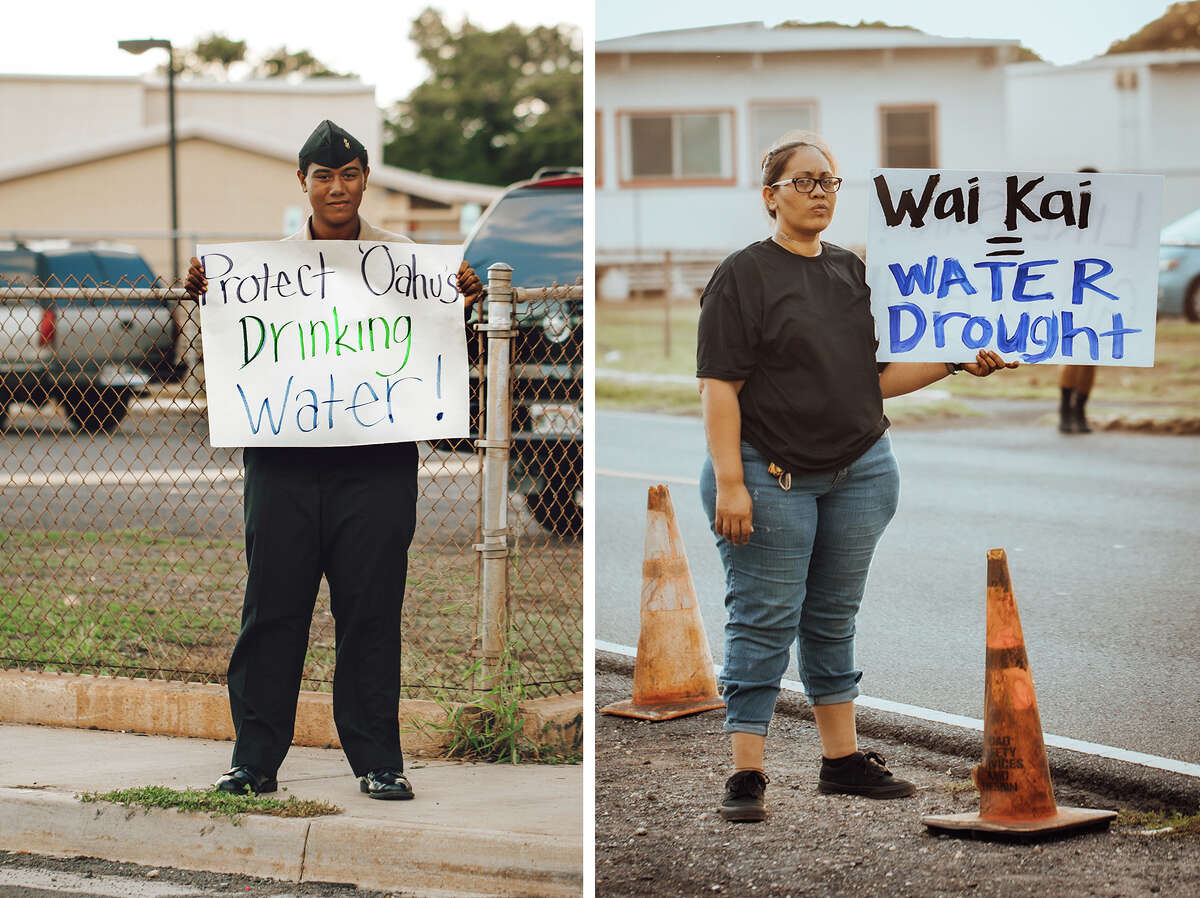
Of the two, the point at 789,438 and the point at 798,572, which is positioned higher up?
the point at 789,438

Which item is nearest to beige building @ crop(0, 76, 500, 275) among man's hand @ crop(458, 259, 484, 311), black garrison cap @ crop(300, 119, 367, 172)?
man's hand @ crop(458, 259, 484, 311)

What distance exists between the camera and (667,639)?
5.07 metres

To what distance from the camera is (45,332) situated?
44.1 feet

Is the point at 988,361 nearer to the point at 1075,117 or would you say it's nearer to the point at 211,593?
the point at 211,593

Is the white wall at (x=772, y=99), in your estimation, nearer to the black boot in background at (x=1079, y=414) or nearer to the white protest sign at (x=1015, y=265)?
the black boot in background at (x=1079, y=414)

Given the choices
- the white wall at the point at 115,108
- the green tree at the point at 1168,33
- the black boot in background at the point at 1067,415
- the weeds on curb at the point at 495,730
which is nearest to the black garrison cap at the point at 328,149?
the weeds on curb at the point at 495,730

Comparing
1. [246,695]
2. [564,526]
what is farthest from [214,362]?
[564,526]

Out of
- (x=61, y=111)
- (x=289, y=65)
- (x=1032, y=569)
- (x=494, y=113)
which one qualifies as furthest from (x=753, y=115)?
(x=289, y=65)

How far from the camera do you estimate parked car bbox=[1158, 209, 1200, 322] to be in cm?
1562

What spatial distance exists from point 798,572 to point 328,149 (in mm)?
1863

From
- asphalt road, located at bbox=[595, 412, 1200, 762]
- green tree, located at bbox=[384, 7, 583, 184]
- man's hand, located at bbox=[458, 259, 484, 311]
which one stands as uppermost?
green tree, located at bbox=[384, 7, 583, 184]

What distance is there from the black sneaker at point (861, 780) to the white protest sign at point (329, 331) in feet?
5.06

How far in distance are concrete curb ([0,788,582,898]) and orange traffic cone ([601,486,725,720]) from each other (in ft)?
3.70

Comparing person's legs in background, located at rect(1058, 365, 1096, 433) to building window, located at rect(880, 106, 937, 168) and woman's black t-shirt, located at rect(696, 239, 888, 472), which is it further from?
building window, located at rect(880, 106, 937, 168)
